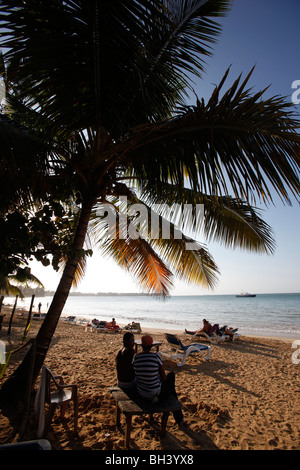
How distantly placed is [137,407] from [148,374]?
0.36m

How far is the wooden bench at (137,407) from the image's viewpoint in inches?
109

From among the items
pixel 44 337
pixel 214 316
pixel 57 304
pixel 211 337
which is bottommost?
pixel 214 316

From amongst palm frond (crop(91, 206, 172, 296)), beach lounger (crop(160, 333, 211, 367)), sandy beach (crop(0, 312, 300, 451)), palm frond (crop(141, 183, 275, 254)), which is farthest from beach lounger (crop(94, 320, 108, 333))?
palm frond (crop(141, 183, 275, 254))

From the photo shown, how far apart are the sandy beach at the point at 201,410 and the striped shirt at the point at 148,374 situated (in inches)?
20.3

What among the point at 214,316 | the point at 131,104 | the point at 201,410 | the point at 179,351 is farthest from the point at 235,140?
the point at 214,316

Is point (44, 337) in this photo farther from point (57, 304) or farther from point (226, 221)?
point (226, 221)

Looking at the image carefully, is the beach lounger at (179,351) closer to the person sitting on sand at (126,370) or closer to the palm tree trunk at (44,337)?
the person sitting on sand at (126,370)

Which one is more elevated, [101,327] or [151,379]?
[151,379]

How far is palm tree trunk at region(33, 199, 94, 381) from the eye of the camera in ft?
11.0

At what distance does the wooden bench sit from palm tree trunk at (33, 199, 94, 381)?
1.12 meters

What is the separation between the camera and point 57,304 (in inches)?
136

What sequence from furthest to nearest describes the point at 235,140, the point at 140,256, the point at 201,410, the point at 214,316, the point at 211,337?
the point at 214,316, the point at 211,337, the point at 140,256, the point at 201,410, the point at 235,140

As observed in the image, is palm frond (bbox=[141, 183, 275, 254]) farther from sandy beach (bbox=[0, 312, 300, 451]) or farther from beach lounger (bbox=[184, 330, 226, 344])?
beach lounger (bbox=[184, 330, 226, 344])

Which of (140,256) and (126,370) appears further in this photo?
(140,256)
